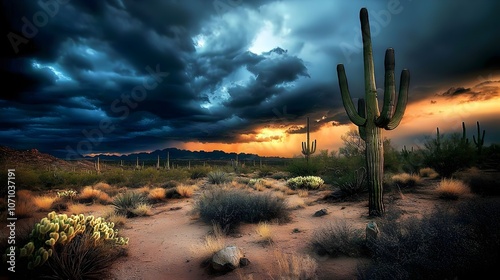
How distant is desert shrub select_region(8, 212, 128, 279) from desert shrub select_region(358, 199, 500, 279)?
4.44m

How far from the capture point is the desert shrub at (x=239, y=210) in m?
7.37

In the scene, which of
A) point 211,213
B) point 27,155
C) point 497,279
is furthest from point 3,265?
point 27,155

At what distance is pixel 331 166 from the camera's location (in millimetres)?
20484

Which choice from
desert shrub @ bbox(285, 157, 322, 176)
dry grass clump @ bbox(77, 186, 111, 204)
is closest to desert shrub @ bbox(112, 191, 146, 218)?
dry grass clump @ bbox(77, 186, 111, 204)

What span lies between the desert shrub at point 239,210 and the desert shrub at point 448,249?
14.7 feet

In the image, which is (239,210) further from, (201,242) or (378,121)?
(378,121)

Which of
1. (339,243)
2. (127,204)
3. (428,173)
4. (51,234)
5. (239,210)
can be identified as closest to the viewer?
(51,234)

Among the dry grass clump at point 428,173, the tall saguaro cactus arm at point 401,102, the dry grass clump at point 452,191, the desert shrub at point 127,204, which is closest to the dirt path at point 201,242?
the dry grass clump at point 452,191

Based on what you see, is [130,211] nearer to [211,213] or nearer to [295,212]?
[211,213]

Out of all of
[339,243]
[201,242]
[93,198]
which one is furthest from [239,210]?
[93,198]

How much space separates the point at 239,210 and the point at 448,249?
5.53 meters

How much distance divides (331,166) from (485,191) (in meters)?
11.4

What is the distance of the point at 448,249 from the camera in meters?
2.88

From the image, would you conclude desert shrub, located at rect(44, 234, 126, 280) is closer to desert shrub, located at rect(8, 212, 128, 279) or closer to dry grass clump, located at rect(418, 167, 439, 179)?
desert shrub, located at rect(8, 212, 128, 279)
